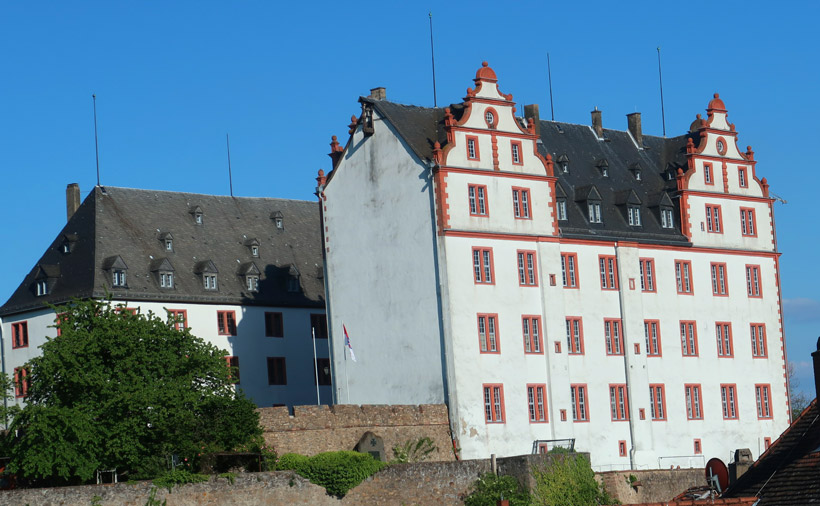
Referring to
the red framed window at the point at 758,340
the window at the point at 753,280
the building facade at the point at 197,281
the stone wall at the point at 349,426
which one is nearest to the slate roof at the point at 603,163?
the window at the point at 753,280

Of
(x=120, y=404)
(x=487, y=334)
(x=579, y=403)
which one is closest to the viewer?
(x=120, y=404)

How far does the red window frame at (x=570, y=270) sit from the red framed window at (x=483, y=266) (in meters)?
4.09

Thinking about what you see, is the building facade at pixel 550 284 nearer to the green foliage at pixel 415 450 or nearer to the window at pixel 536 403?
the window at pixel 536 403

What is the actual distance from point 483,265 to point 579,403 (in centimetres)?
746

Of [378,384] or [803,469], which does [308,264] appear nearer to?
[378,384]

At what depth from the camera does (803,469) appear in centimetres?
3528

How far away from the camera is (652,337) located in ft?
234

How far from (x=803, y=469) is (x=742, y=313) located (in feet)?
132

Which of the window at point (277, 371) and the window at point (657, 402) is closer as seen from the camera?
the window at point (657, 402)

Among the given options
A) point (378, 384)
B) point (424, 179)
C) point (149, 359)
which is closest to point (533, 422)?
point (378, 384)

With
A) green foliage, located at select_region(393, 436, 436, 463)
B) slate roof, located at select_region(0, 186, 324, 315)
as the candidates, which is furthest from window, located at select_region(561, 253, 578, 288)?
slate roof, located at select_region(0, 186, 324, 315)

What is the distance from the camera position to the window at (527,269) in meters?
67.0

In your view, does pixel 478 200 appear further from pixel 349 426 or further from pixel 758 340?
pixel 758 340

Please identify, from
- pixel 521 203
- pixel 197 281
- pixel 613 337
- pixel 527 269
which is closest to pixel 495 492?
pixel 527 269
